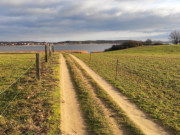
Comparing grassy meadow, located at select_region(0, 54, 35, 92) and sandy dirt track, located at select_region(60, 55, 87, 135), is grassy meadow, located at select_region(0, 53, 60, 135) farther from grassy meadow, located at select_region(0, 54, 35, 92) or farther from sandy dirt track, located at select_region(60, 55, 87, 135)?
grassy meadow, located at select_region(0, 54, 35, 92)

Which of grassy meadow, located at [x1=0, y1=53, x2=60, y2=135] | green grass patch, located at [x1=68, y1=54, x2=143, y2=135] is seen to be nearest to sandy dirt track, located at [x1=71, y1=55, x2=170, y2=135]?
green grass patch, located at [x1=68, y1=54, x2=143, y2=135]

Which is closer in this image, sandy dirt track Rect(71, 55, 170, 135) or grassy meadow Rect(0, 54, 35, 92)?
sandy dirt track Rect(71, 55, 170, 135)

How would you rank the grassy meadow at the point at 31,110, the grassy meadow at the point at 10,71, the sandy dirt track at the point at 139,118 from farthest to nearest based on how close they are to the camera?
1. the grassy meadow at the point at 10,71
2. the sandy dirt track at the point at 139,118
3. the grassy meadow at the point at 31,110

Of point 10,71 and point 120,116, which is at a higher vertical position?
point 10,71

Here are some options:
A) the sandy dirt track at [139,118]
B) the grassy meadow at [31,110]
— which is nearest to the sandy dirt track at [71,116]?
the grassy meadow at [31,110]

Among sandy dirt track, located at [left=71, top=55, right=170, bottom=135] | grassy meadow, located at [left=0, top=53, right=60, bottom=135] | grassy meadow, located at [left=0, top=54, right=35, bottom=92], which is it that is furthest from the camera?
grassy meadow, located at [left=0, top=54, right=35, bottom=92]

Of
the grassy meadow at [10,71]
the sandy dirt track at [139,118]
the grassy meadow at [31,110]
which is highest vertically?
the grassy meadow at [10,71]

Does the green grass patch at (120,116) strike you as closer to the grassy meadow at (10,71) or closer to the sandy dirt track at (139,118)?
the sandy dirt track at (139,118)

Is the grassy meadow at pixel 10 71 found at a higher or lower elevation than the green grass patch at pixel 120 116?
higher

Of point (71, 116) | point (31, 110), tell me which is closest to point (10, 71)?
point (31, 110)

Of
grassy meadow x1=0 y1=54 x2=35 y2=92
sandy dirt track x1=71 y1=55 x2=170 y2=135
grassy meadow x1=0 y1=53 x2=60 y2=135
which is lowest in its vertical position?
sandy dirt track x1=71 y1=55 x2=170 y2=135

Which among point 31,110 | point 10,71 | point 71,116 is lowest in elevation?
point 71,116

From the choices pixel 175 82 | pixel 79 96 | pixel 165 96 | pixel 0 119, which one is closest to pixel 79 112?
pixel 79 96

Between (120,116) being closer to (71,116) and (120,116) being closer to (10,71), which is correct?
(71,116)
